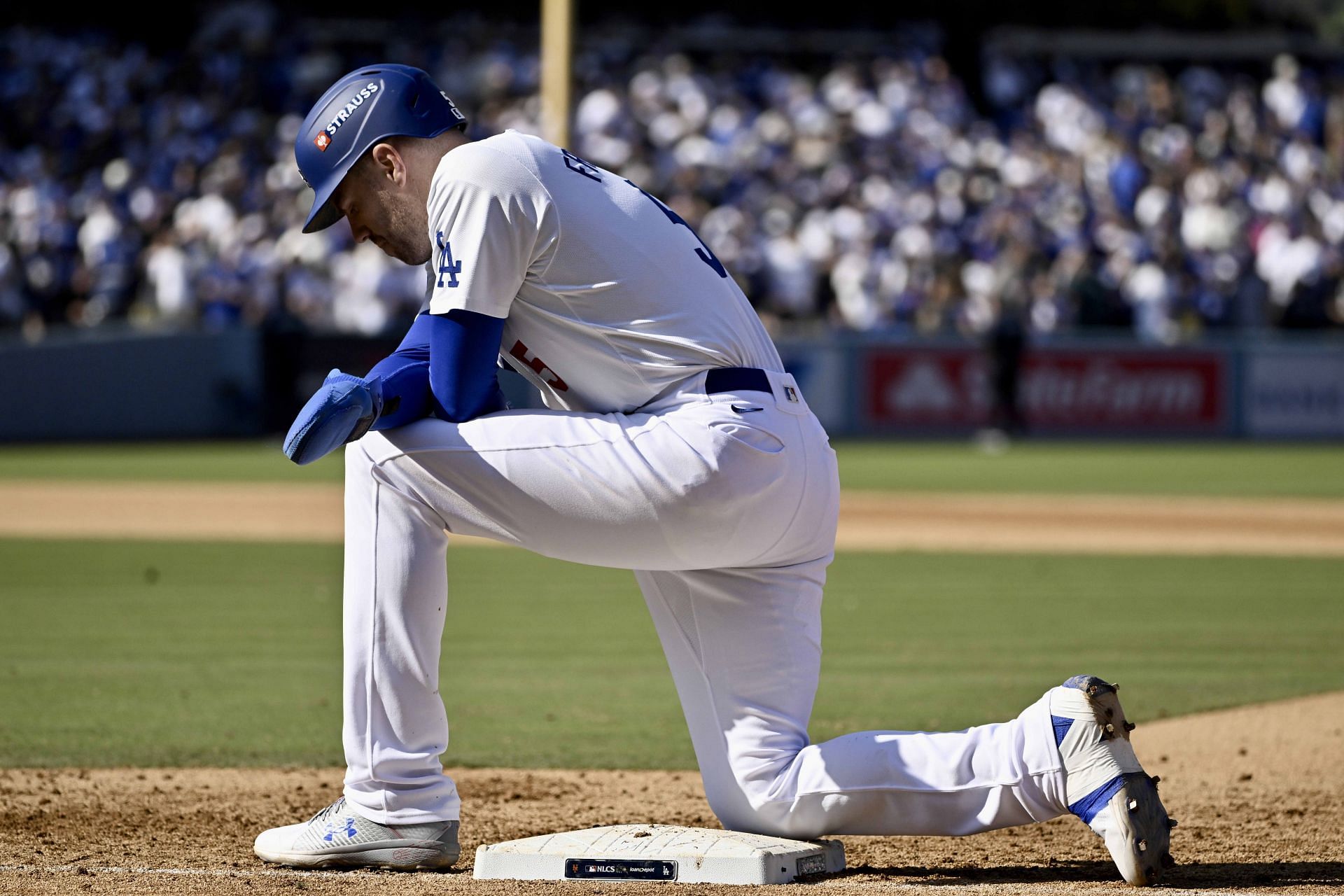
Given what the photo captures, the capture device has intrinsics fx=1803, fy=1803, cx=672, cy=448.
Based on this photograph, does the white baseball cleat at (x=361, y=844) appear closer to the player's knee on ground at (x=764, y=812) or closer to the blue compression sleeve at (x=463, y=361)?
the player's knee on ground at (x=764, y=812)

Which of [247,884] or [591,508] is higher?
[591,508]

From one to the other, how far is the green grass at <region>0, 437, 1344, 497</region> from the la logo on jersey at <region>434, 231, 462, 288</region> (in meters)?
13.1

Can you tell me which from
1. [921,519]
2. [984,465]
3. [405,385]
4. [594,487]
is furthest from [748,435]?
[984,465]

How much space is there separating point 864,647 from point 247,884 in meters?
4.38

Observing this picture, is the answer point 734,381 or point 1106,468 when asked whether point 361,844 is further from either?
point 1106,468

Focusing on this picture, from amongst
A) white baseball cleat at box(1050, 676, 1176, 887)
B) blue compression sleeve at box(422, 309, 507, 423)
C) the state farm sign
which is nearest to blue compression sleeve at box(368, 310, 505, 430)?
blue compression sleeve at box(422, 309, 507, 423)

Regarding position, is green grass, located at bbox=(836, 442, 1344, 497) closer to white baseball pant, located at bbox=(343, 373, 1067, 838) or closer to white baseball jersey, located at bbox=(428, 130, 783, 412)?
white baseball pant, located at bbox=(343, 373, 1067, 838)

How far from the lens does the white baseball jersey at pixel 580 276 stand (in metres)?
3.24

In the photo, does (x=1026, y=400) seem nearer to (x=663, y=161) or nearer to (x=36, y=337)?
(x=663, y=161)

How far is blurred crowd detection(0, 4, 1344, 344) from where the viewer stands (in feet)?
72.0

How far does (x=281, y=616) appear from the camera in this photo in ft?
27.1

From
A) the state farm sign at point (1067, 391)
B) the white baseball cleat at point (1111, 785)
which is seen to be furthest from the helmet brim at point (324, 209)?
the state farm sign at point (1067, 391)

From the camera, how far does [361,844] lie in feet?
11.4

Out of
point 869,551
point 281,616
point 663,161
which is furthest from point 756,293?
point 281,616
